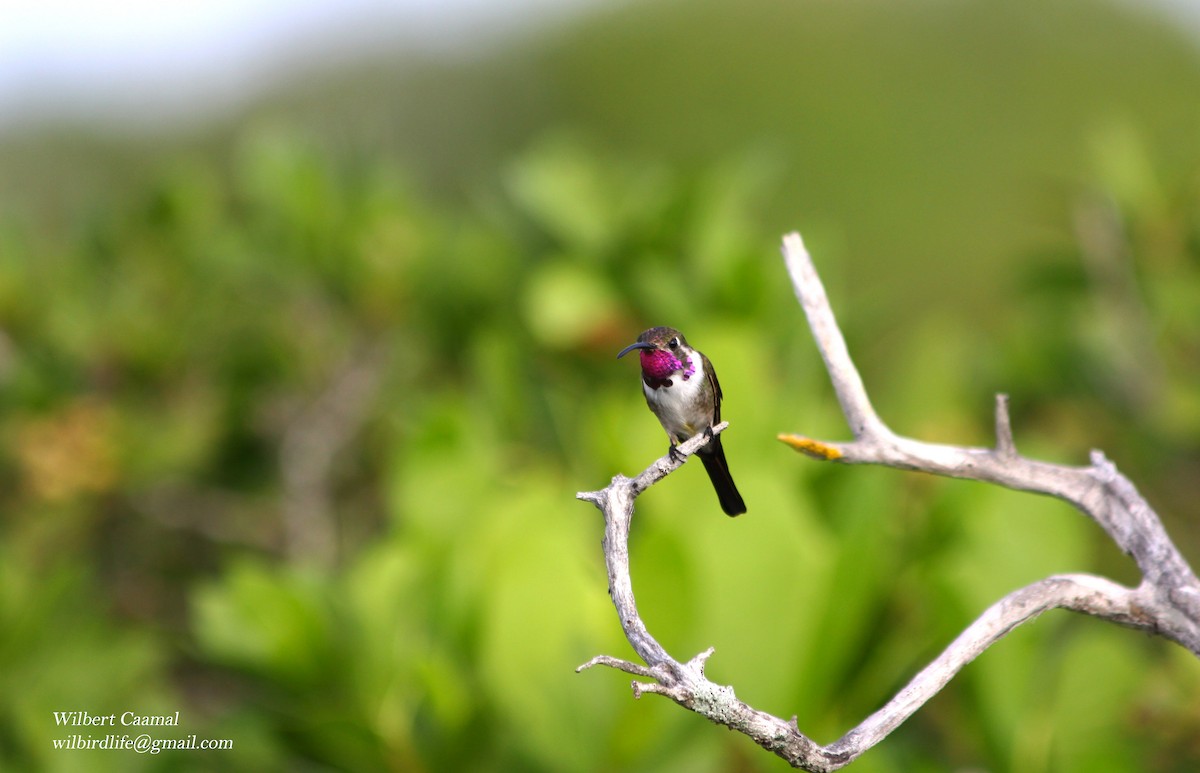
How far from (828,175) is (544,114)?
2183 mm

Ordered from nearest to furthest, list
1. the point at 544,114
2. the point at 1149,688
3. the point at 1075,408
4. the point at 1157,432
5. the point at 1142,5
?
1. the point at 1149,688
2. the point at 1157,432
3. the point at 1075,408
4. the point at 1142,5
5. the point at 544,114

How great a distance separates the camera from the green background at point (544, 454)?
5.99ft

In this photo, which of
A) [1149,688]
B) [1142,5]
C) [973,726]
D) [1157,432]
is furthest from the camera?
[1142,5]

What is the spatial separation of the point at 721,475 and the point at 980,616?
358 millimetres

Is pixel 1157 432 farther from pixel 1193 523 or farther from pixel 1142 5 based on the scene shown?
pixel 1142 5

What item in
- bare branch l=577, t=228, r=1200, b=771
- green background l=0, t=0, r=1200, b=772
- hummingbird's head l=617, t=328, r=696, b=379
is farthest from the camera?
green background l=0, t=0, r=1200, b=772

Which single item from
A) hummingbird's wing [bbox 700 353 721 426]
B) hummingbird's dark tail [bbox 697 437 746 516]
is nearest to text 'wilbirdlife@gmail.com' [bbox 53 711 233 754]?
hummingbird's dark tail [bbox 697 437 746 516]

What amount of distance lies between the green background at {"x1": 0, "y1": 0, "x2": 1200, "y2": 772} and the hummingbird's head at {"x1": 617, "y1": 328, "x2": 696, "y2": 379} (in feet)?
2.12

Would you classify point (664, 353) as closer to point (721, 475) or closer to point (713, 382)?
point (713, 382)

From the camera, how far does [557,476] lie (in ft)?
8.56

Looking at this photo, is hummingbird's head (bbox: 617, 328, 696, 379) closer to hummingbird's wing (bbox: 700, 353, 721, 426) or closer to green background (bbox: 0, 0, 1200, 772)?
hummingbird's wing (bbox: 700, 353, 721, 426)

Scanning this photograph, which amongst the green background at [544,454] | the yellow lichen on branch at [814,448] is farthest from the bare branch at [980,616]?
the green background at [544,454]

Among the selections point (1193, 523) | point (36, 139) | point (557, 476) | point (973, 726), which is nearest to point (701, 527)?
point (973, 726)

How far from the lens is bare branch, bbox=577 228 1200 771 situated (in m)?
0.83
